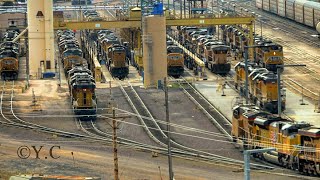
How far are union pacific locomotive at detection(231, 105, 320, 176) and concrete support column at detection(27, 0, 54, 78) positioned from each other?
36953mm

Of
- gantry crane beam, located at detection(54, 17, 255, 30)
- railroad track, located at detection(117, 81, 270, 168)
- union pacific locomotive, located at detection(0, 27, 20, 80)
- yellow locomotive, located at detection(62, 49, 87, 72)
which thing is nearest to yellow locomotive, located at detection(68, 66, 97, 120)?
railroad track, located at detection(117, 81, 270, 168)

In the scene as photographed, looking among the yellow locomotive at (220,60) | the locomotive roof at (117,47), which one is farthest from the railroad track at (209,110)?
the locomotive roof at (117,47)

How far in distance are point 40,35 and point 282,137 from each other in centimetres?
4491

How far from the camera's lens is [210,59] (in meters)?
103

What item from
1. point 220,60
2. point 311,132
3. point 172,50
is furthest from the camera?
point 172,50

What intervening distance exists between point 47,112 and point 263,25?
6486 cm

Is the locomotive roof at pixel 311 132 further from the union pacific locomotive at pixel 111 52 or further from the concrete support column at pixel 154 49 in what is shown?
the union pacific locomotive at pixel 111 52

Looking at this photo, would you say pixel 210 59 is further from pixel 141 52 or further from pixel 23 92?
pixel 23 92

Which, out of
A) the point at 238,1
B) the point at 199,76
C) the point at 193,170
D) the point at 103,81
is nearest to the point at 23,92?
the point at 103,81


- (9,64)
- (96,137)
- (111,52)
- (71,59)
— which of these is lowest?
(96,137)

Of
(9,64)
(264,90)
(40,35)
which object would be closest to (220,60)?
(40,35)

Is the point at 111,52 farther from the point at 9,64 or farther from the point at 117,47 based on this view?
the point at 9,64

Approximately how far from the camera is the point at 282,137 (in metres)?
58.9

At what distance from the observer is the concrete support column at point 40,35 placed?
326ft
